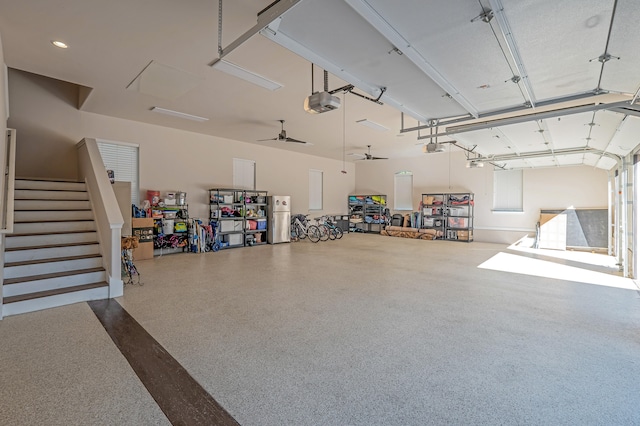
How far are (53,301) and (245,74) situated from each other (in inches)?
157

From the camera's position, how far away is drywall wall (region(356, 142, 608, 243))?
370 inches

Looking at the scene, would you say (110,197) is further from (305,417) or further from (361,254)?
(361,254)

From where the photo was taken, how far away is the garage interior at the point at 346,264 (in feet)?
6.69

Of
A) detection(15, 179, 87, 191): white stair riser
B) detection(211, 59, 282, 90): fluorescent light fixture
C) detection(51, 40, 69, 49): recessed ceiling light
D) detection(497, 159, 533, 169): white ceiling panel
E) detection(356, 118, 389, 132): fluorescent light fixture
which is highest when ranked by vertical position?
detection(356, 118, 389, 132): fluorescent light fixture

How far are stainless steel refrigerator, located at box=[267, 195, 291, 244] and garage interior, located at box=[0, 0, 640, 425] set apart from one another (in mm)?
2224

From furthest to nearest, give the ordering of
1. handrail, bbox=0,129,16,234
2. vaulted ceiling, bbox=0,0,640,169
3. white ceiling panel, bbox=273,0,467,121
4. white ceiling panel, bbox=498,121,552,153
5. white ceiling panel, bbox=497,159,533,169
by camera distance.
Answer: white ceiling panel, bbox=497,159,533,169, white ceiling panel, bbox=498,121,552,153, handrail, bbox=0,129,16,234, white ceiling panel, bbox=273,0,467,121, vaulted ceiling, bbox=0,0,640,169

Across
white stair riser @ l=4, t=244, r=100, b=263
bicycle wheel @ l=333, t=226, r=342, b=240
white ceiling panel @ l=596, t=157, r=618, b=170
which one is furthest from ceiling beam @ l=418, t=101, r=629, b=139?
white stair riser @ l=4, t=244, r=100, b=263

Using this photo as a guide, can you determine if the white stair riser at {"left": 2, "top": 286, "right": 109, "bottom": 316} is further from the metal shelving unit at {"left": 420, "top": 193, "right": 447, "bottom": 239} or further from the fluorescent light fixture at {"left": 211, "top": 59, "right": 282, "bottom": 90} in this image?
the metal shelving unit at {"left": 420, "top": 193, "right": 447, "bottom": 239}

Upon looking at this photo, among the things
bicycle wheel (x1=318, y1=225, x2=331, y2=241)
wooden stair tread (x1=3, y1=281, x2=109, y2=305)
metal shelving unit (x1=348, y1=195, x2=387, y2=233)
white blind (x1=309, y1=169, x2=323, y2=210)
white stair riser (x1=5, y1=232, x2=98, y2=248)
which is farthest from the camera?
metal shelving unit (x1=348, y1=195, x2=387, y2=233)

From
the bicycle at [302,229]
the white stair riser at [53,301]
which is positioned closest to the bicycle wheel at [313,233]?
the bicycle at [302,229]

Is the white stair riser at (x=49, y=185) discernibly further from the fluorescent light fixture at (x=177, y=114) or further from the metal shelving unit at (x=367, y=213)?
the metal shelving unit at (x=367, y=213)

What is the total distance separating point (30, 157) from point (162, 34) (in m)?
5.11

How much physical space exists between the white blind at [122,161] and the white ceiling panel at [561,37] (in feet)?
26.3

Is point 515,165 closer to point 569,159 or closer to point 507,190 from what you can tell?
point 507,190
